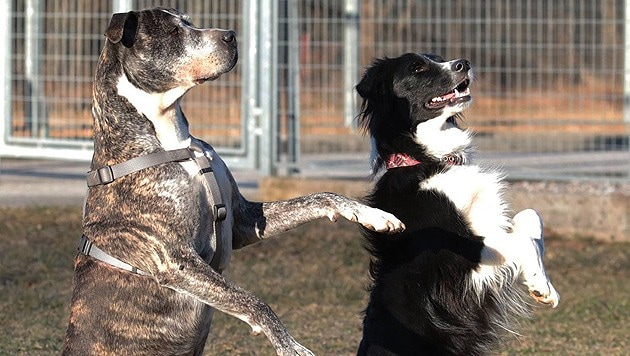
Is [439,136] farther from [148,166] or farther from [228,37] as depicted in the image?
[148,166]

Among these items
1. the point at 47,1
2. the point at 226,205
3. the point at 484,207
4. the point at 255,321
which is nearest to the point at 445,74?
the point at 484,207

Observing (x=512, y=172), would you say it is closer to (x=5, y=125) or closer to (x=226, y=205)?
(x=5, y=125)

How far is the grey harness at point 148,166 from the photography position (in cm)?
471

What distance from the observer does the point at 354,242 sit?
9.09 meters

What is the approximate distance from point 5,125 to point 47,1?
47.7 inches

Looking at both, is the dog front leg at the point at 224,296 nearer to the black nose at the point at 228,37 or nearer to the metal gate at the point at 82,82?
the black nose at the point at 228,37

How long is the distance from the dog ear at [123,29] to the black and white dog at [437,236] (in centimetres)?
121

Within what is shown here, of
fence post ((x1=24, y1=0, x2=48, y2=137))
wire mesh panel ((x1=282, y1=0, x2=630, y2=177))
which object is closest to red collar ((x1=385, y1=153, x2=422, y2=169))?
wire mesh panel ((x1=282, y1=0, x2=630, y2=177))

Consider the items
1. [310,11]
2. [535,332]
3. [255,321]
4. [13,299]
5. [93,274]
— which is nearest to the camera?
[255,321]

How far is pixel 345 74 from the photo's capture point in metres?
10.8

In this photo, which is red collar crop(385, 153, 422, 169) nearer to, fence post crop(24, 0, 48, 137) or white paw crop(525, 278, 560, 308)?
white paw crop(525, 278, 560, 308)

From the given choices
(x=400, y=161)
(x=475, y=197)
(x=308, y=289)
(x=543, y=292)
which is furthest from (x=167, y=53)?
(x=308, y=289)

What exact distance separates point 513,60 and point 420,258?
5.14 metres

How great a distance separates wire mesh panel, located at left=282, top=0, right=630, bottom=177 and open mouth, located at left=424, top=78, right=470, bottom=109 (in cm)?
406
